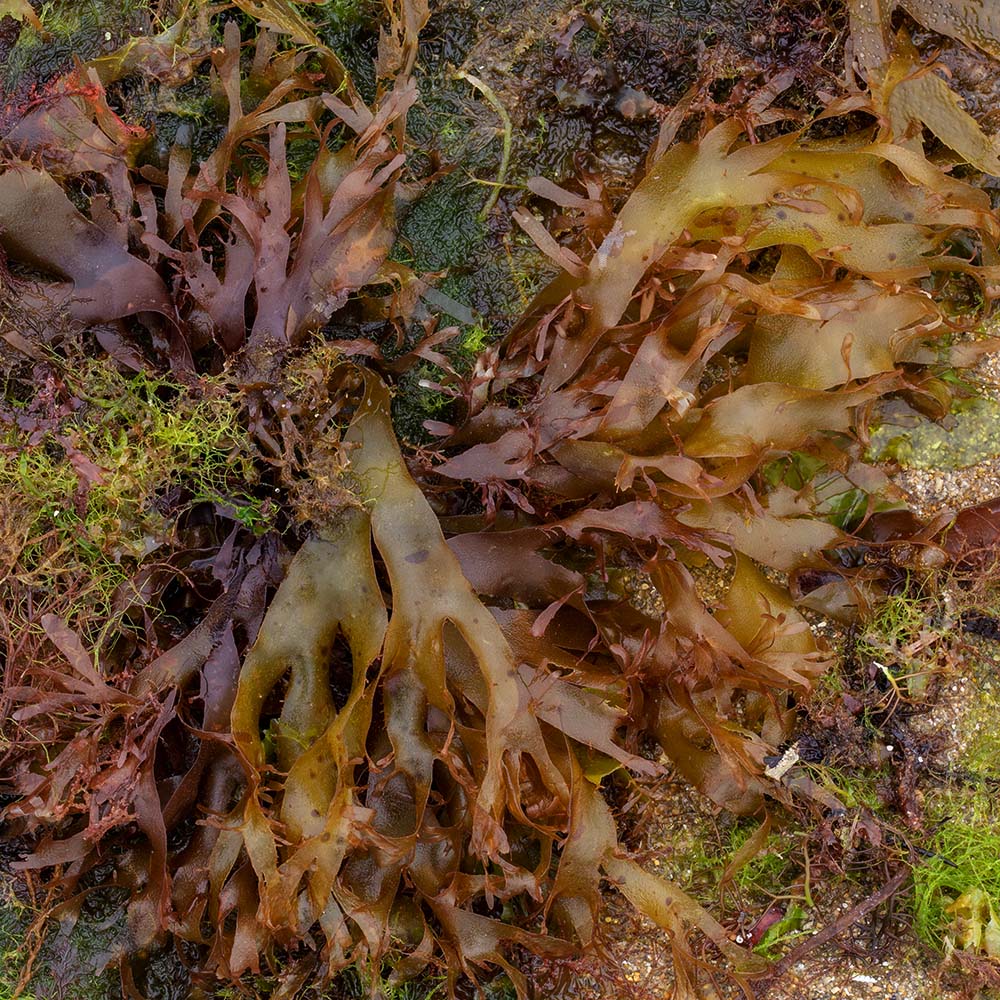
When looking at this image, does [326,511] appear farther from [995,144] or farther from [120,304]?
[995,144]

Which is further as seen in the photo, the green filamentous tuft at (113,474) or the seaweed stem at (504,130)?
the seaweed stem at (504,130)

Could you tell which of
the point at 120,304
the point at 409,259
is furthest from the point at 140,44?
the point at 409,259

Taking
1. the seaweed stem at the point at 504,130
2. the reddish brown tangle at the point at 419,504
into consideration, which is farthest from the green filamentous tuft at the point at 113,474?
the seaweed stem at the point at 504,130

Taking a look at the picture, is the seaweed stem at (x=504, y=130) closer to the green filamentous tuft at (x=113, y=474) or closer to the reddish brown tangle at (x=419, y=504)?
the reddish brown tangle at (x=419, y=504)

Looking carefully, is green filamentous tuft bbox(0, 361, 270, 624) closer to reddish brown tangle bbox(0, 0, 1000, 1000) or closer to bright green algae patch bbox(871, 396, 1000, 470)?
reddish brown tangle bbox(0, 0, 1000, 1000)

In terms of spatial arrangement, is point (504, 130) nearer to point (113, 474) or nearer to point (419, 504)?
point (419, 504)

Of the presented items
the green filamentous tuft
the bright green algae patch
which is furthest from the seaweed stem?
the bright green algae patch

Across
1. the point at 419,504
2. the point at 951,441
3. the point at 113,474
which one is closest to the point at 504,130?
the point at 419,504
